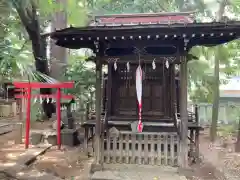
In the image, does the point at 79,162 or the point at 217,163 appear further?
the point at 217,163

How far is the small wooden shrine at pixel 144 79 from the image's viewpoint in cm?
676

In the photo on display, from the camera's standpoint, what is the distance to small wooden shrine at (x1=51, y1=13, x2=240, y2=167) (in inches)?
266

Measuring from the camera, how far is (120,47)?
7.71 m

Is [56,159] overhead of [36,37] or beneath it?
beneath

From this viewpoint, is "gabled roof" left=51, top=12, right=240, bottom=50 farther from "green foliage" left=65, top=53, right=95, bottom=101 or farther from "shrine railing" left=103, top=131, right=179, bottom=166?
"green foliage" left=65, top=53, right=95, bottom=101

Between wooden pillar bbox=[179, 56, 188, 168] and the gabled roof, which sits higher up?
the gabled roof

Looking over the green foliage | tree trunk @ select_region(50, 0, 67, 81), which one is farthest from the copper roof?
tree trunk @ select_region(50, 0, 67, 81)

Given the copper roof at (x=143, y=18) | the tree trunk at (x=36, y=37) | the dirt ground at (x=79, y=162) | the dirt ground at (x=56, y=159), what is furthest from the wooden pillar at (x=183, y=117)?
the tree trunk at (x=36, y=37)

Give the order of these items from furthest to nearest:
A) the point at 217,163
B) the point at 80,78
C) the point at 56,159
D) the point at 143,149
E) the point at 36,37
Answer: the point at 80,78 → the point at 36,37 → the point at 217,163 → the point at 56,159 → the point at 143,149

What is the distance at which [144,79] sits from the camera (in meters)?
8.95

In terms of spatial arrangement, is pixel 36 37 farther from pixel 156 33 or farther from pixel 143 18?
pixel 156 33

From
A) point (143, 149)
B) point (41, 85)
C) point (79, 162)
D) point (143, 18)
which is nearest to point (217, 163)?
point (143, 149)

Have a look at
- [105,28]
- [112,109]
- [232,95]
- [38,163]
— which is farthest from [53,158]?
[232,95]

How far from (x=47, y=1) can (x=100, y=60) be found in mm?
3120
